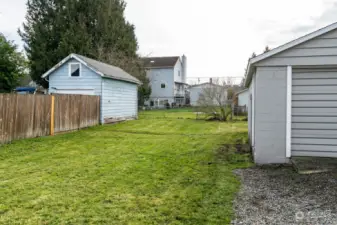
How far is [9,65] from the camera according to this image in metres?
19.0

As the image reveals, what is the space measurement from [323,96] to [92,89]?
12.0 metres

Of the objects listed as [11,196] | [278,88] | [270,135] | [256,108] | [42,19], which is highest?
[42,19]

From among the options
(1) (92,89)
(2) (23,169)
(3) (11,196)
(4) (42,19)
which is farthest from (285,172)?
(4) (42,19)

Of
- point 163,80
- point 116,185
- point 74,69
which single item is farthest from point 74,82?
point 163,80

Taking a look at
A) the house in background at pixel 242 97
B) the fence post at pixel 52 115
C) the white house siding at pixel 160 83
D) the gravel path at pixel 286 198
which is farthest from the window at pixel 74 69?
the white house siding at pixel 160 83

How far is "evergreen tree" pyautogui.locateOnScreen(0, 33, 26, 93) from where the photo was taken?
18578mm

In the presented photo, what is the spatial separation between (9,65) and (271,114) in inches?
728

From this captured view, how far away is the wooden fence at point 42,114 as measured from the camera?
9195 mm

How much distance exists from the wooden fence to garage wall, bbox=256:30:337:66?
26.9ft

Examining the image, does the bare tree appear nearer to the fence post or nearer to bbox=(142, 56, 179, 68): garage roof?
the fence post

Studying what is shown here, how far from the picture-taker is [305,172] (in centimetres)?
529

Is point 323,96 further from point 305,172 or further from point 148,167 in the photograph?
point 148,167

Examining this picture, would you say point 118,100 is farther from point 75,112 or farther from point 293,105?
point 293,105

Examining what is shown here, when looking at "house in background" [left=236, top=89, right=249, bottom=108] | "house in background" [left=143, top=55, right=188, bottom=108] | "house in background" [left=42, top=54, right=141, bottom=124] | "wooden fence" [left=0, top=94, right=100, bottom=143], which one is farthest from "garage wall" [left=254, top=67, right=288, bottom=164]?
"house in background" [left=143, top=55, right=188, bottom=108]
